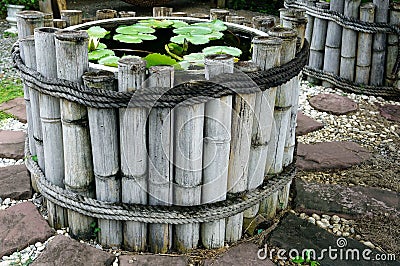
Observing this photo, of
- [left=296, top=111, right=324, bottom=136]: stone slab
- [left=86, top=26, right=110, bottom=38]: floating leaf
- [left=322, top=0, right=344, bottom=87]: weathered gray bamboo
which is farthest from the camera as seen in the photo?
[left=322, top=0, right=344, bottom=87]: weathered gray bamboo

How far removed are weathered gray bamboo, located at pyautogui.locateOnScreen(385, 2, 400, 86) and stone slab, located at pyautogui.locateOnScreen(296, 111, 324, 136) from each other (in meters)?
1.04

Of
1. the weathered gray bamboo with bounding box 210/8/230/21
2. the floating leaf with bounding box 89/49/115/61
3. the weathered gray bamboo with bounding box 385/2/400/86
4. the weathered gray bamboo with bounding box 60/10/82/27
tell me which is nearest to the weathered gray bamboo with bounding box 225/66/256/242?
the floating leaf with bounding box 89/49/115/61

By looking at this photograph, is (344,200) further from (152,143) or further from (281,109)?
(152,143)

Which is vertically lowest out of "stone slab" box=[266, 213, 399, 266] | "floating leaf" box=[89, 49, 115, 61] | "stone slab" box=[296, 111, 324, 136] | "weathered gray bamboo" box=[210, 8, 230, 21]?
"stone slab" box=[266, 213, 399, 266]

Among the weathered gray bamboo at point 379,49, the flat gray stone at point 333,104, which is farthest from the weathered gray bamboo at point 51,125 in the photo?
the weathered gray bamboo at point 379,49

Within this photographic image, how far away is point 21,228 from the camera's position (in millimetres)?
2422

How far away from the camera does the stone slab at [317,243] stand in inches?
92.9

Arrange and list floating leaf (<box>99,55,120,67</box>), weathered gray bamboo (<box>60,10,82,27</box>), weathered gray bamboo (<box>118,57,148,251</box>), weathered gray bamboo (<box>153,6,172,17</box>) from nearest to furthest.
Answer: weathered gray bamboo (<box>118,57,148,251</box>) < floating leaf (<box>99,55,120,67</box>) < weathered gray bamboo (<box>60,10,82,27</box>) < weathered gray bamboo (<box>153,6,172,17</box>)

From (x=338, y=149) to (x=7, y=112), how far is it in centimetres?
254

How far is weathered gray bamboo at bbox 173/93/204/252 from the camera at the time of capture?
218cm

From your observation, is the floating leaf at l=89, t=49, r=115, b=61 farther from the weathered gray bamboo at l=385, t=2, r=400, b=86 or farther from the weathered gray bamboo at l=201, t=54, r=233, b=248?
the weathered gray bamboo at l=385, t=2, r=400, b=86

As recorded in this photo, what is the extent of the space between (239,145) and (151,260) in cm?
66

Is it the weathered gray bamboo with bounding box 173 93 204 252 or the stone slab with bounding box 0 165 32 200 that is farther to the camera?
the stone slab with bounding box 0 165 32 200

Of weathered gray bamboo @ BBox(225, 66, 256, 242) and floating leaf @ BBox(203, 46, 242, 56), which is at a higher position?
floating leaf @ BBox(203, 46, 242, 56)
